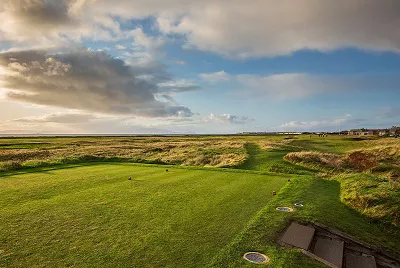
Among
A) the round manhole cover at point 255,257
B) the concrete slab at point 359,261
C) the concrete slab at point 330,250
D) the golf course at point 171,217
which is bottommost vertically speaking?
the concrete slab at point 359,261

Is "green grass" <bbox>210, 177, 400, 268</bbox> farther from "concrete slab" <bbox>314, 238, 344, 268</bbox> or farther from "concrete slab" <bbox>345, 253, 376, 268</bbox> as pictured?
"concrete slab" <bbox>345, 253, 376, 268</bbox>

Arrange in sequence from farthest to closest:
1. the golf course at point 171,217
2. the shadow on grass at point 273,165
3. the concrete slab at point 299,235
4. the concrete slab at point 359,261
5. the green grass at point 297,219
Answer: the shadow on grass at point 273,165, the concrete slab at point 299,235, the concrete slab at point 359,261, the green grass at point 297,219, the golf course at point 171,217

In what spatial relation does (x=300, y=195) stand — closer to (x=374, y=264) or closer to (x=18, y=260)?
(x=374, y=264)

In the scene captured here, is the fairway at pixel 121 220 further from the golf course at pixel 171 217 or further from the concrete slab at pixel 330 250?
the concrete slab at pixel 330 250

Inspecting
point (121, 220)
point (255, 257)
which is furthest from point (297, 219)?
point (121, 220)

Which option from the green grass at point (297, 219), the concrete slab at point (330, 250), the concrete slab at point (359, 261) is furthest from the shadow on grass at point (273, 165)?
the concrete slab at point (359, 261)

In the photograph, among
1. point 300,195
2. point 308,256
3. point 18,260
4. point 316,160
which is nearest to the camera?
point 18,260

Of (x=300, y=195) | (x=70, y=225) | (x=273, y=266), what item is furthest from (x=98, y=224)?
(x=300, y=195)

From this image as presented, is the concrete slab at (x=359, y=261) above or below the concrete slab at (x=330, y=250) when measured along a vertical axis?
below
